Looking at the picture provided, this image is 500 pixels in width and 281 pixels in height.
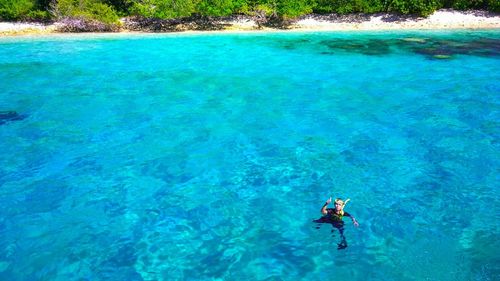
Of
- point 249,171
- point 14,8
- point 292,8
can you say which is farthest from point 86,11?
point 249,171

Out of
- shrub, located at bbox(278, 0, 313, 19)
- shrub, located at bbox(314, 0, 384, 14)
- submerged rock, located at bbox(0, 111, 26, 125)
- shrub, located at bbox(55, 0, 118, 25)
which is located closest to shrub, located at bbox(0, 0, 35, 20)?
shrub, located at bbox(55, 0, 118, 25)

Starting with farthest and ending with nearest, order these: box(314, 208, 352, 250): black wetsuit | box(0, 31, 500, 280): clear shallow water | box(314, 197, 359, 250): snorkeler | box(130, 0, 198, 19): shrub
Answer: box(130, 0, 198, 19): shrub
box(314, 208, 352, 250): black wetsuit
box(314, 197, 359, 250): snorkeler
box(0, 31, 500, 280): clear shallow water

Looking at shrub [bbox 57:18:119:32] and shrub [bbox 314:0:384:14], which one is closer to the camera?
shrub [bbox 57:18:119:32]

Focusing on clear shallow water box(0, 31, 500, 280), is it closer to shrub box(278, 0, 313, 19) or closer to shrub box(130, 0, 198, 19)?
shrub box(130, 0, 198, 19)

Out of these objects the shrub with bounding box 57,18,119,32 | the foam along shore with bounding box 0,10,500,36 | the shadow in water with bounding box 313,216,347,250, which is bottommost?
the shadow in water with bounding box 313,216,347,250

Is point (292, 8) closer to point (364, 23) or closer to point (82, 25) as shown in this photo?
point (364, 23)

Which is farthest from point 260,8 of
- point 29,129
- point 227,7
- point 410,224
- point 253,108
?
point 410,224

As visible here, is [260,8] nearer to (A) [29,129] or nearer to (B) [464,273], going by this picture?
(A) [29,129]

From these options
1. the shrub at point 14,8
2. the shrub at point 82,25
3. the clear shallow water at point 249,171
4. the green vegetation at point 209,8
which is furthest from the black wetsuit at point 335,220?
the shrub at point 14,8
